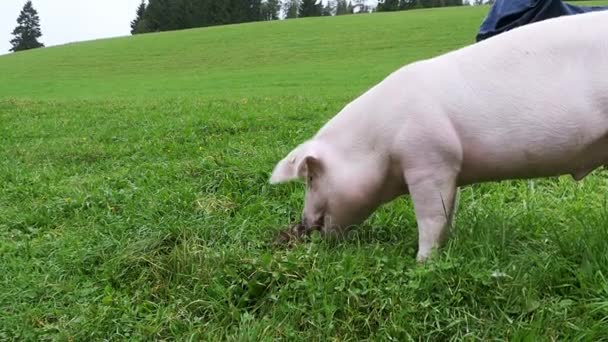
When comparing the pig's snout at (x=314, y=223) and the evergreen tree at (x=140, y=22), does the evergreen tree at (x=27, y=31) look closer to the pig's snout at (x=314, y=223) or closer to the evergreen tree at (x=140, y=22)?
the evergreen tree at (x=140, y=22)

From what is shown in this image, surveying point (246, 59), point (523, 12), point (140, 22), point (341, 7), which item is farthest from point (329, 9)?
point (523, 12)

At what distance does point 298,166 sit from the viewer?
3.97m

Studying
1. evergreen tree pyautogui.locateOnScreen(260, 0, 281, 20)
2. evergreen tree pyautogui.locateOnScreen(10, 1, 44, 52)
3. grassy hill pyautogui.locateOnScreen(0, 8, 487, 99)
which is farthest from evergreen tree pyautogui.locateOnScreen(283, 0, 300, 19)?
grassy hill pyautogui.locateOnScreen(0, 8, 487, 99)

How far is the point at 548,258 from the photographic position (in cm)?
337

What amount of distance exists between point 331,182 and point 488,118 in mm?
1025

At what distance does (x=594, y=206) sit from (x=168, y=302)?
119 inches

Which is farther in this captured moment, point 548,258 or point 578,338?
point 548,258

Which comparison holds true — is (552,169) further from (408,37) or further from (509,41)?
(408,37)

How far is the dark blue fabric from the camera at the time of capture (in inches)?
227

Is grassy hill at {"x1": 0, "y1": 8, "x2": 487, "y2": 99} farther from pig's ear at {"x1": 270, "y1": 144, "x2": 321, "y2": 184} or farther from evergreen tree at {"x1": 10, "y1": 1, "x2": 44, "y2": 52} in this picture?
evergreen tree at {"x1": 10, "y1": 1, "x2": 44, "y2": 52}

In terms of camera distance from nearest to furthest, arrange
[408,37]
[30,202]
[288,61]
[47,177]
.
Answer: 1. [30,202]
2. [47,177]
3. [288,61]
4. [408,37]

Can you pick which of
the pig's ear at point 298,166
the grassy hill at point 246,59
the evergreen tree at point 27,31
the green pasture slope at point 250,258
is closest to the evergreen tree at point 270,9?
the evergreen tree at point 27,31

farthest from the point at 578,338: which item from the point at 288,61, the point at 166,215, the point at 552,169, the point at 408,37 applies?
the point at 408,37

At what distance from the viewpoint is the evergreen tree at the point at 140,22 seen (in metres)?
87.1
